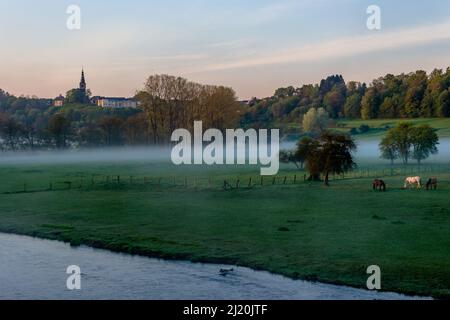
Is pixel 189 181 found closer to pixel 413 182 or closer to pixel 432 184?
pixel 413 182

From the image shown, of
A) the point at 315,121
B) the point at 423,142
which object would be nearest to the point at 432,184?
the point at 423,142

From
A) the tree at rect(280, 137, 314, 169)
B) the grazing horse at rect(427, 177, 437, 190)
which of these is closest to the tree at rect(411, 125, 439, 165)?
the tree at rect(280, 137, 314, 169)

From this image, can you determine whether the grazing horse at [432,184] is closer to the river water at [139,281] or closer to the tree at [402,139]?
the tree at [402,139]

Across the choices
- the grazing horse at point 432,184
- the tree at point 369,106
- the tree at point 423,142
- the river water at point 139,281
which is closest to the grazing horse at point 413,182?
the grazing horse at point 432,184

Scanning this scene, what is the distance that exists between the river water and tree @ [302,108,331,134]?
37.5 metres

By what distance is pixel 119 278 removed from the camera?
18.3 m

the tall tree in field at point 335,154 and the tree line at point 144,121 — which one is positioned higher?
the tree line at point 144,121

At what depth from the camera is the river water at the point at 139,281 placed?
16.5 meters

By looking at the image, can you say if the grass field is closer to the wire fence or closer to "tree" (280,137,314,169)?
the wire fence

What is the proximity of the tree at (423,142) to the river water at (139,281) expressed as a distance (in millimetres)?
36373

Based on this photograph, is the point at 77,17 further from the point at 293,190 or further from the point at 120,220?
the point at 293,190

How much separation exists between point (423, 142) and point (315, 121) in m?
9.84
